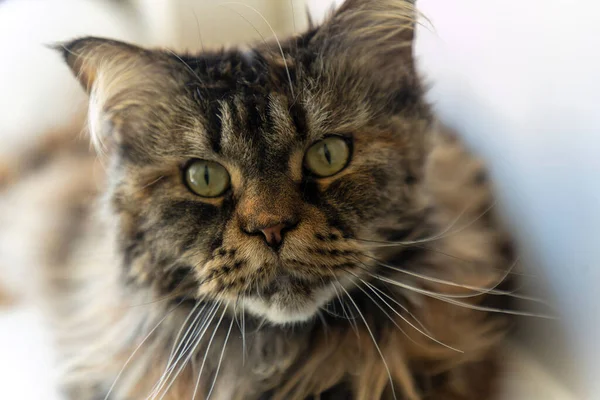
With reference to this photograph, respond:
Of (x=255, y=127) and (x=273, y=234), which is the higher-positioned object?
(x=255, y=127)

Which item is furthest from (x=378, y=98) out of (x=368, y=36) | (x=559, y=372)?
(x=559, y=372)

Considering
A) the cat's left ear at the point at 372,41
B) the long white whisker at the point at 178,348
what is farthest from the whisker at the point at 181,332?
the cat's left ear at the point at 372,41

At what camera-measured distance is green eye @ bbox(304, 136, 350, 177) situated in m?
0.72

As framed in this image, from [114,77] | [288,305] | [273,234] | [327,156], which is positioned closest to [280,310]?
[288,305]

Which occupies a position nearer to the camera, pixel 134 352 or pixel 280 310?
pixel 280 310

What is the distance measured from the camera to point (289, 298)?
2.22 ft

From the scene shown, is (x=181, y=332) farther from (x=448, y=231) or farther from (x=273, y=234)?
(x=448, y=231)

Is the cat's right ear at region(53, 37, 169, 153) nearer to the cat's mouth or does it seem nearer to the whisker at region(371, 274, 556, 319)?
the cat's mouth

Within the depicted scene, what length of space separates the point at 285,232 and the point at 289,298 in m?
0.10

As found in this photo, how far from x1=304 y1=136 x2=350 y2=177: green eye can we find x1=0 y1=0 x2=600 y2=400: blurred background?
0.21 metres

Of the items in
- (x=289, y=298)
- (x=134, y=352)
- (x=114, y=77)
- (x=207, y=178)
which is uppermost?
(x=114, y=77)

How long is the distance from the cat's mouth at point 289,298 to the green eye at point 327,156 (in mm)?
158

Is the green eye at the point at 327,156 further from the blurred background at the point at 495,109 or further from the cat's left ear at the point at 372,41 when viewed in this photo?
the blurred background at the point at 495,109

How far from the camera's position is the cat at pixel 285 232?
0.68 metres
